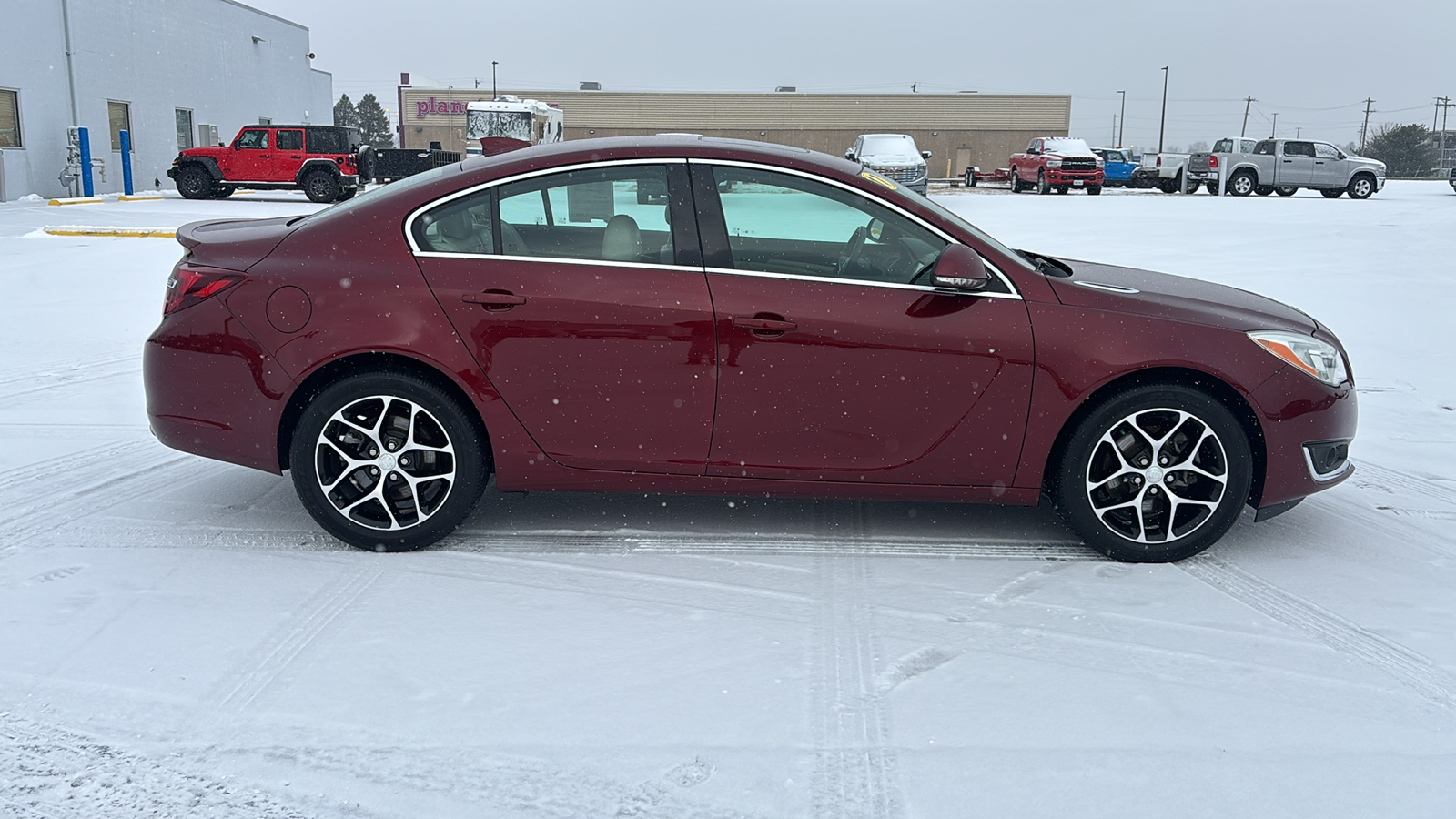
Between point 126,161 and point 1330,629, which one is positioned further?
point 126,161

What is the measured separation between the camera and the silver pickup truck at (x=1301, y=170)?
1235 inches

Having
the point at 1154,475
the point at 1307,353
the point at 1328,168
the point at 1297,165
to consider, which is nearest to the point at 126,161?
the point at 1154,475

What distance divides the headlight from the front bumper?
4 centimetres

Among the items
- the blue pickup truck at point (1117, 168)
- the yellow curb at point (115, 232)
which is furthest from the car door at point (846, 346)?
Answer: the blue pickup truck at point (1117, 168)

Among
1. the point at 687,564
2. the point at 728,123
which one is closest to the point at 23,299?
the point at 687,564

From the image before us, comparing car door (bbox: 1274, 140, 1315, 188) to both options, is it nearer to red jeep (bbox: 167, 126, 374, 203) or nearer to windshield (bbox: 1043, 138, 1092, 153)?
windshield (bbox: 1043, 138, 1092, 153)

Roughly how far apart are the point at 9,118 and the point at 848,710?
29.6 m

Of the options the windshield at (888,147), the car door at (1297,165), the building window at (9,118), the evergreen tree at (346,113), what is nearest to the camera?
the building window at (9,118)

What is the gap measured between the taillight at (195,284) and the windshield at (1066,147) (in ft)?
116

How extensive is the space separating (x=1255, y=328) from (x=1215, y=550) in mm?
889

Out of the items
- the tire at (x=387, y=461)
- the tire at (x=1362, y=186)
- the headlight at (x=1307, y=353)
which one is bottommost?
the tire at (x=387, y=461)

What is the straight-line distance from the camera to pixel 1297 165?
3180 centimetres

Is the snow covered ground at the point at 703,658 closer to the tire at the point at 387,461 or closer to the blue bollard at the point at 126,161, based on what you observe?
the tire at the point at 387,461

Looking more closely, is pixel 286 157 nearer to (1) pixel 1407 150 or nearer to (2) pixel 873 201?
(2) pixel 873 201
